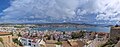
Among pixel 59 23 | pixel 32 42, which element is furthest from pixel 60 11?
pixel 32 42

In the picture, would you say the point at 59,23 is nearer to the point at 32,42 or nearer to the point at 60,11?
the point at 60,11

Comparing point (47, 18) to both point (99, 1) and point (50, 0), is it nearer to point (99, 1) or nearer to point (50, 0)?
point (50, 0)

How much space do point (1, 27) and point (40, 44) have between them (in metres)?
1.10

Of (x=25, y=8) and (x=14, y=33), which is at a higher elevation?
(x=25, y=8)

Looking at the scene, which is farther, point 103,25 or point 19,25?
point 19,25

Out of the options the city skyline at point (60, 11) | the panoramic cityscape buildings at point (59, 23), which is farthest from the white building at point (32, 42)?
the city skyline at point (60, 11)

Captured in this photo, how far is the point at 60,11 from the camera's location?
328 inches

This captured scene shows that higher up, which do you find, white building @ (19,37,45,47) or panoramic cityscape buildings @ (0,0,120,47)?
panoramic cityscape buildings @ (0,0,120,47)

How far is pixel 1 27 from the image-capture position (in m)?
8.84

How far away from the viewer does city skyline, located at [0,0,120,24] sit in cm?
816

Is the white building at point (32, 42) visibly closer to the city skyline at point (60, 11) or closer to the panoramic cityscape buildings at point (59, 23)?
the panoramic cityscape buildings at point (59, 23)

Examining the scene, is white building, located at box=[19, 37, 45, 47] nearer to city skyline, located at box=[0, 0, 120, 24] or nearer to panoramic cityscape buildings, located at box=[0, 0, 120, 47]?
panoramic cityscape buildings, located at box=[0, 0, 120, 47]

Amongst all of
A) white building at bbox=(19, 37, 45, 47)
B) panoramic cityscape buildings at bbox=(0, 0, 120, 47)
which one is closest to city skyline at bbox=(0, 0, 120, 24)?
panoramic cityscape buildings at bbox=(0, 0, 120, 47)

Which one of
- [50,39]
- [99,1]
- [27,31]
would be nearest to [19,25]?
[27,31]
